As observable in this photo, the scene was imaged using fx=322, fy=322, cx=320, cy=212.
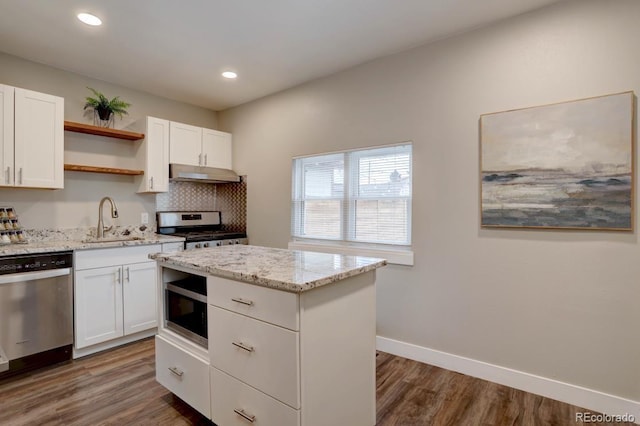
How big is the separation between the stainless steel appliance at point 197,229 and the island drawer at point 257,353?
6.65ft

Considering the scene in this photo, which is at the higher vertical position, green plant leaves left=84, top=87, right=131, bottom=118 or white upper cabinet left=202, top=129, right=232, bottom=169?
green plant leaves left=84, top=87, right=131, bottom=118

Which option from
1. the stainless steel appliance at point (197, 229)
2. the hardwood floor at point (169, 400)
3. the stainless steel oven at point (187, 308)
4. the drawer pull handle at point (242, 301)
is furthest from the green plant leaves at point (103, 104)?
the drawer pull handle at point (242, 301)

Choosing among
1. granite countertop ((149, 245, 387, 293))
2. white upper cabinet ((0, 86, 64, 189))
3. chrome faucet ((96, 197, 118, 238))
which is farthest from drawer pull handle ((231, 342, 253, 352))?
white upper cabinet ((0, 86, 64, 189))

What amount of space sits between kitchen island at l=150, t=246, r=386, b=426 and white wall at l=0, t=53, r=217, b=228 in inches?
76.9

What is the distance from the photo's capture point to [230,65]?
3119mm

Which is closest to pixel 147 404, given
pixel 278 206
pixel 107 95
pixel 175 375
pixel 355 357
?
pixel 175 375

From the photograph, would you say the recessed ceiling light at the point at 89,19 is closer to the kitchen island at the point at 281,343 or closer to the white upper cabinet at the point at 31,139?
the white upper cabinet at the point at 31,139

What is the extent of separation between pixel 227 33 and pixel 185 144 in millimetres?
1666

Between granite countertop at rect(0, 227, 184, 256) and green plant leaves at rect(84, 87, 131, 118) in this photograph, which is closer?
granite countertop at rect(0, 227, 184, 256)

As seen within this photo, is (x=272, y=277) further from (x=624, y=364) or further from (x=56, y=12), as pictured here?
(x=56, y=12)

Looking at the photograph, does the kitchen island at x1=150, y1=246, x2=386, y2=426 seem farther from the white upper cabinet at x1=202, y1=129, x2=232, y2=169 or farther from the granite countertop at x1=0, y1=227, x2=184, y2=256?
the white upper cabinet at x1=202, y1=129, x2=232, y2=169

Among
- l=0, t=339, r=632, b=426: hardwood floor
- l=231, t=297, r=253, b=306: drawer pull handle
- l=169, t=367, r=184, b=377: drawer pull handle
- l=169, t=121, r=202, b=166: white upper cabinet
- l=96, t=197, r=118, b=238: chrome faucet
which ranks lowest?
l=0, t=339, r=632, b=426: hardwood floor

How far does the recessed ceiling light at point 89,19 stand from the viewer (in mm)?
2295

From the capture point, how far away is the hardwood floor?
1958mm
